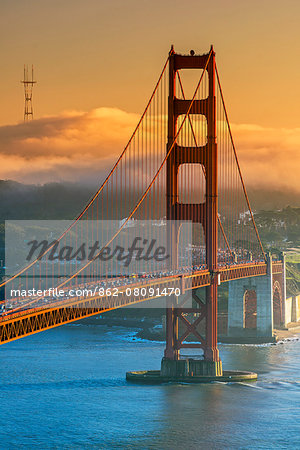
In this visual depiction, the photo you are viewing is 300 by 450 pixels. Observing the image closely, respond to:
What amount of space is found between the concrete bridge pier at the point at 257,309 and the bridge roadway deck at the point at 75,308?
2716 cm

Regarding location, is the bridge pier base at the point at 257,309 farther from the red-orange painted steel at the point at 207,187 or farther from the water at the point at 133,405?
the red-orange painted steel at the point at 207,187

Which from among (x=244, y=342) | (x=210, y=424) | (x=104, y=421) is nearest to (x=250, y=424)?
(x=210, y=424)

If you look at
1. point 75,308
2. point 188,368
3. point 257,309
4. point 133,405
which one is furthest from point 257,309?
point 75,308

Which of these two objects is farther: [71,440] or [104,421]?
[104,421]

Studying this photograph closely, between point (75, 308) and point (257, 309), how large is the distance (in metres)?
52.0

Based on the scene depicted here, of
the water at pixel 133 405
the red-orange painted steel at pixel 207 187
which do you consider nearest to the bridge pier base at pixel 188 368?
the red-orange painted steel at pixel 207 187

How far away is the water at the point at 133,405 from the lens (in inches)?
2191

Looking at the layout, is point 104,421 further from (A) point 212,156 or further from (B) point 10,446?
(A) point 212,156

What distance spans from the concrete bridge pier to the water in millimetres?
11027

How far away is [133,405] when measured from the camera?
63.5 metres

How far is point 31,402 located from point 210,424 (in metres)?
12.3

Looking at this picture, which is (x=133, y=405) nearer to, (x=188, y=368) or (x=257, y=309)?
(x=188, y=368)

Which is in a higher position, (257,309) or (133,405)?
(257,309)

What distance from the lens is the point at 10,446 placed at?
53.7 m
